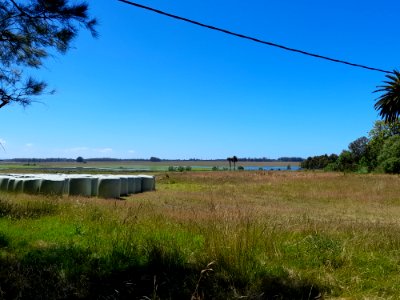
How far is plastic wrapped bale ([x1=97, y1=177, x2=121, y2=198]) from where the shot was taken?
84.4 feet

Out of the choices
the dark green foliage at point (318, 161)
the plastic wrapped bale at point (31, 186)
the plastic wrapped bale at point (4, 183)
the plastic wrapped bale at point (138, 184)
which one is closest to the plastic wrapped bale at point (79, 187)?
the plastic wrapped bale at point (31, 186)

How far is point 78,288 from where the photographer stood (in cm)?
583

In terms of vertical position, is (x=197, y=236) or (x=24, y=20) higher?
(x=24, y=20)

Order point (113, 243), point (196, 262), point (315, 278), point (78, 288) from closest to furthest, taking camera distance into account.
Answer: point (78, 288) → point (315, 278) → point (196, 262) → point (113, 243)

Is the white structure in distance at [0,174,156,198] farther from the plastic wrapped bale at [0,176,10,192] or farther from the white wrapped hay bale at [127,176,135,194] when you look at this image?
the white wrapped hay bale at [127,176,135,194]

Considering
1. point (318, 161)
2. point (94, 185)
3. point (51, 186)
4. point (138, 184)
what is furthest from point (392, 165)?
point (318, 161)

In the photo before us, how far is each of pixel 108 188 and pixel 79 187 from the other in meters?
2.03

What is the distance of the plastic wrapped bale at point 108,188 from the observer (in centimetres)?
2573

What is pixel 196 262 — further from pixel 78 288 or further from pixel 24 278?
pixel 24 278

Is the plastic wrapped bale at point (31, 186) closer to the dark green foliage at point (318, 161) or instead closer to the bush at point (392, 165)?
the bush at point (392, 165)

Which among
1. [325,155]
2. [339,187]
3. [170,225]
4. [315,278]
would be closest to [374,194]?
[339,187]

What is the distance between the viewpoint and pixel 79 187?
2436 cm

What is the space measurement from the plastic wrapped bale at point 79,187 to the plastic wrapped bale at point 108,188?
1.10 meters

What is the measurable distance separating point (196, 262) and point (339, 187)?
110 ft
